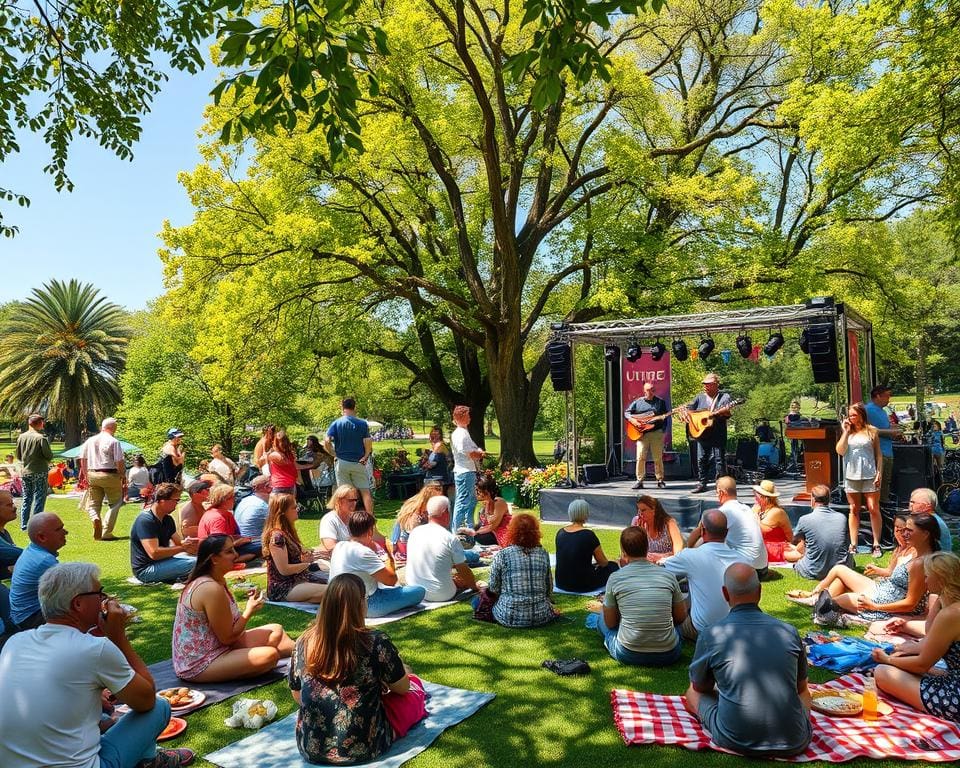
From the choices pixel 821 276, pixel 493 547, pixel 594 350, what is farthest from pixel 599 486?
pixel 594 350

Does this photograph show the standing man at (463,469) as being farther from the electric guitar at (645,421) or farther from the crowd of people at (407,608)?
the electric guitar at (645,421)

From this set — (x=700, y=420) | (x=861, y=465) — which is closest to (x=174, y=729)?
(x=861, y=465)

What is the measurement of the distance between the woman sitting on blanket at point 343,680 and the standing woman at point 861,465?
6648 millimetres

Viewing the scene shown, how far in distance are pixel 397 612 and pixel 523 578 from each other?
4.44 feet

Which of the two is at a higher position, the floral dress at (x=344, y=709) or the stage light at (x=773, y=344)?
the stage light at (x=773, y=344)

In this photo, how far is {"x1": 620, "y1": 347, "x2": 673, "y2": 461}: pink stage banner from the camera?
1460 cm

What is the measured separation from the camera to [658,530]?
7016 mm

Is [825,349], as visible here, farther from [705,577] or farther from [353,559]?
[353,559]

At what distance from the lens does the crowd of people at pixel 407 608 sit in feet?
9.74

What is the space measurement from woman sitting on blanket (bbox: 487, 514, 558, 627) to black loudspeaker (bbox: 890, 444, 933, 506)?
6674mm

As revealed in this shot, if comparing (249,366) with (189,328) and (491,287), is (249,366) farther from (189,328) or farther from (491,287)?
(189,328)

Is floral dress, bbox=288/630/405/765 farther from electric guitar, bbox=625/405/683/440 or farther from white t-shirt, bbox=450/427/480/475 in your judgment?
electric guitar, bbox=625/405/683/440

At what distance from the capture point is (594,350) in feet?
76.4

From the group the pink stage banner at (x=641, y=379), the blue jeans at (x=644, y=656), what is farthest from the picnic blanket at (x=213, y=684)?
the pink stage banner at (x=641, y=379)
